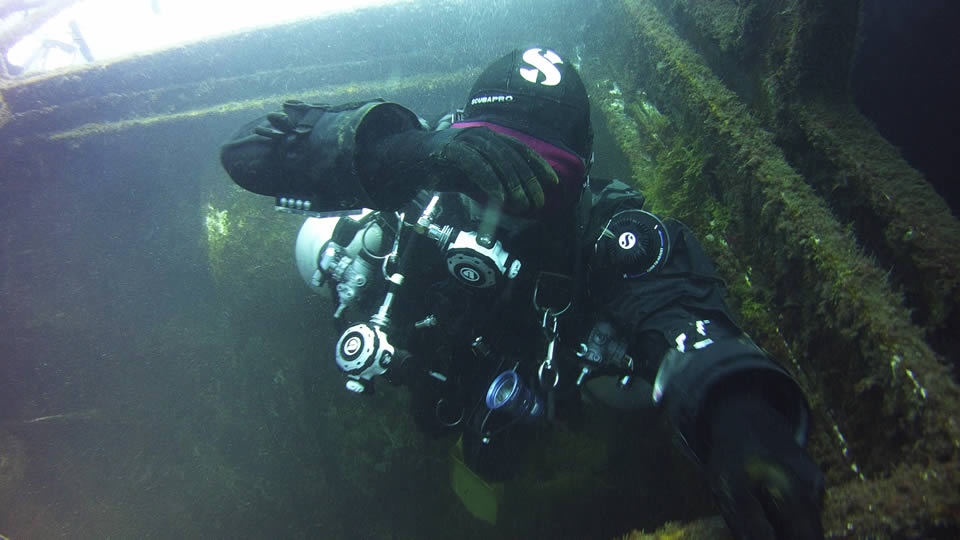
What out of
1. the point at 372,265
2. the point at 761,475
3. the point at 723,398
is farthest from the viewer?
the point at 372,265

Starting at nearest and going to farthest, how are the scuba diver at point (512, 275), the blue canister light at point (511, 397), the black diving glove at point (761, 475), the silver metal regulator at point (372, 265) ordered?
the black diving glove at point (761, 475)
the scuba diver at point (512, 275)
the silver metal regulator at point (372, 265)
the blue canister light at point (511, 397)

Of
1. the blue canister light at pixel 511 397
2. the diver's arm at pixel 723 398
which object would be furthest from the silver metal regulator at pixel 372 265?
the diver's arm at pixel 723 398

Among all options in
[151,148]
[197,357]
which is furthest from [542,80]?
[151,148]

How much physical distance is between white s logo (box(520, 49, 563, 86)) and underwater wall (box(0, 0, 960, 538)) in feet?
3.19

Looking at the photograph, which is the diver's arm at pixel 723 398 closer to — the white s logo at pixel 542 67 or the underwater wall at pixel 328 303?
the underwater wall at pixel 328 303

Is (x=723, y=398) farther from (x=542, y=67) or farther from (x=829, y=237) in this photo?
(x=542, y=67)

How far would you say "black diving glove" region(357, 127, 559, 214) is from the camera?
1429 millimetres

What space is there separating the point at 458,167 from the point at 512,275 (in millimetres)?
546

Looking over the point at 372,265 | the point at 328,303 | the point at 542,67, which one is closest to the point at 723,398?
the point at 542,67

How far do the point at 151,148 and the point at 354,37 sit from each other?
2.18 m

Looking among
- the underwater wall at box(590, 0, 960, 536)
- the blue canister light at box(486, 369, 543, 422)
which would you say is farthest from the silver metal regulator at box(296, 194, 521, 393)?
the underwater wall at box(590, 0, 960, 536)

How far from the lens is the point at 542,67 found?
195 cm

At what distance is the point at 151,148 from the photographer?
3.71 m

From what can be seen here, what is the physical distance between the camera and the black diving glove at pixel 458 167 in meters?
1.43
